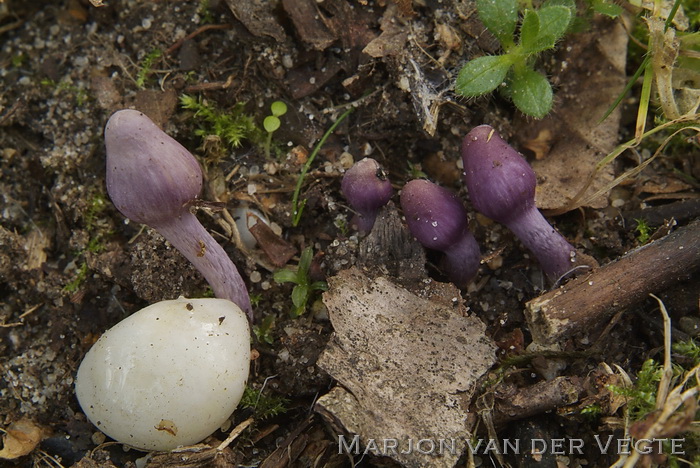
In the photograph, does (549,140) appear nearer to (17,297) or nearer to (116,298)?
(116,298)

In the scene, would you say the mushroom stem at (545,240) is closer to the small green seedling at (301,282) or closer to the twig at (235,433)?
the small green seedling at (301,282)

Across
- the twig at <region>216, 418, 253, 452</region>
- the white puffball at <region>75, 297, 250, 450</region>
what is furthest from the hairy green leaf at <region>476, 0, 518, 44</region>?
the twig at <region>216, 418, 253, 452</region>

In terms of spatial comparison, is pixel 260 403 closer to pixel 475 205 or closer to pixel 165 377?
pixel 165 377

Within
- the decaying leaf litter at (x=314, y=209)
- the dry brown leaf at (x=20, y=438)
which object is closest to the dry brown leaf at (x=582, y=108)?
the decaying leaf litter at (x=314, y=209)

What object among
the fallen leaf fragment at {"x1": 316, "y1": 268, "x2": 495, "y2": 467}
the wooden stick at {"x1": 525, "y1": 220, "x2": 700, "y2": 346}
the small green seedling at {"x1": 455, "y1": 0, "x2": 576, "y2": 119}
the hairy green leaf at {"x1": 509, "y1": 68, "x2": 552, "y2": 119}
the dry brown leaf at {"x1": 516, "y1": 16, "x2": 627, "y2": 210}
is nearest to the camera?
the fallen leaf fragment at {"x1": 316, "y1": 268, "x2": 495, "y2": 467}

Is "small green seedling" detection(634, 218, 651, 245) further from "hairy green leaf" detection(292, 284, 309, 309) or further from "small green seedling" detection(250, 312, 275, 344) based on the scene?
"small green seedling" detection(250, 312, 275, 344)

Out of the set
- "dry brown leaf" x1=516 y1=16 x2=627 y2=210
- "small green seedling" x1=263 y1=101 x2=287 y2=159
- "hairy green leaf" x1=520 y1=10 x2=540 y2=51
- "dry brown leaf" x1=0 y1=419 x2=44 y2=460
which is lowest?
"dry brown leaf" x1=0 y1=419 x2=44 y2=460
